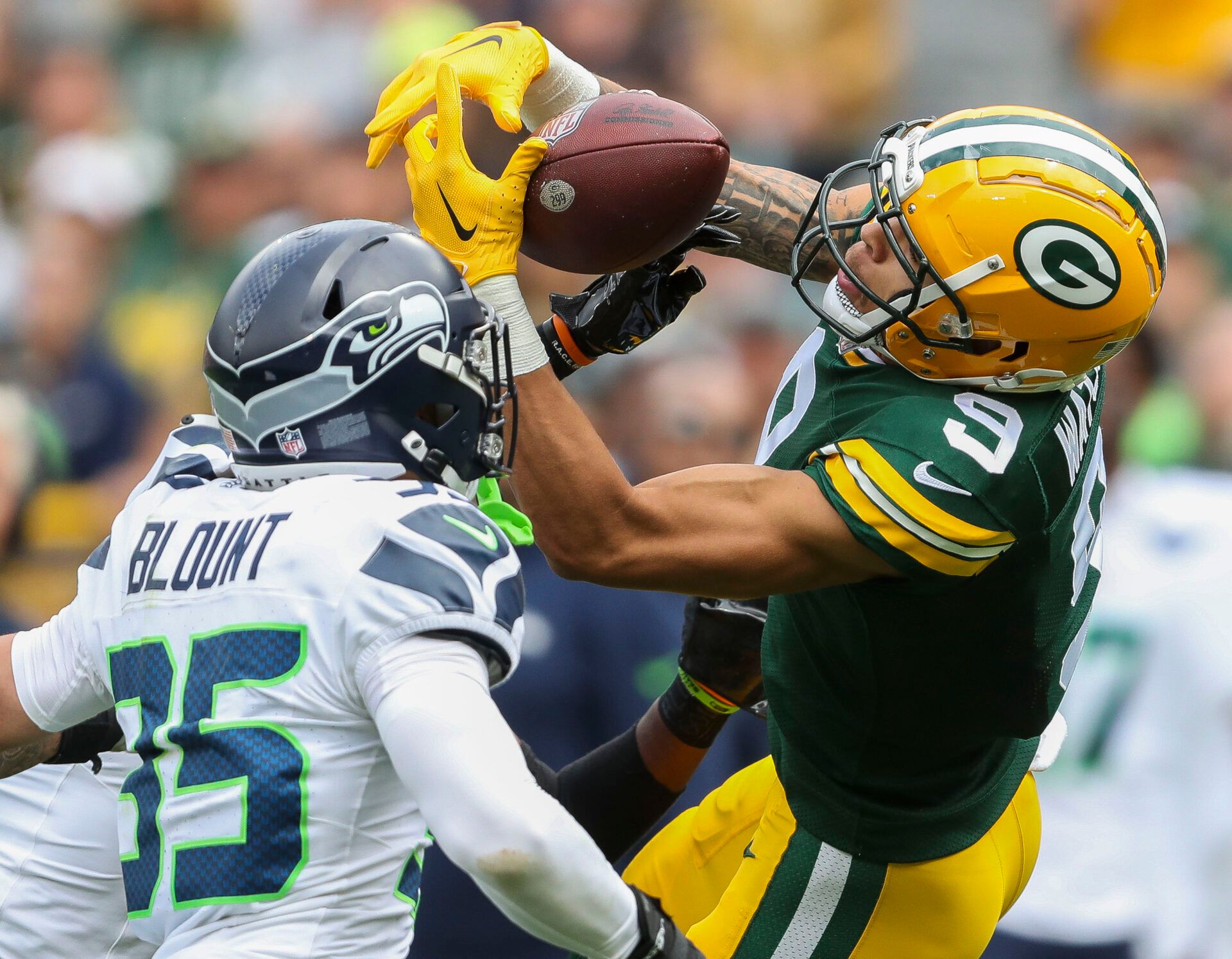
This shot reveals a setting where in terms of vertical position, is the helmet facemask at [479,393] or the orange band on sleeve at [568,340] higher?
the helmet facemask at [479,393]

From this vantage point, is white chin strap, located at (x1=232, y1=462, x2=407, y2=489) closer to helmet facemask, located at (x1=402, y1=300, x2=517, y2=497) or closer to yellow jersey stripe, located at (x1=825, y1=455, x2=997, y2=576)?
helmet facemask, located at (x1=402, y1=300, x2=517, y2=497)

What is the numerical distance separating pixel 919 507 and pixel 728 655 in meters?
0.95

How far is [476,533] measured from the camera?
195 cm

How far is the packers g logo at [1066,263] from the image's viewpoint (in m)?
2.48

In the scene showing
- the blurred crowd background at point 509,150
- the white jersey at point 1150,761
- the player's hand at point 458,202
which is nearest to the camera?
the player's hand at point 458,202

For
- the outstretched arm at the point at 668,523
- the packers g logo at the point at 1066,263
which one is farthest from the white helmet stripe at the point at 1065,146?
the outstretched arm at the point at 668,523

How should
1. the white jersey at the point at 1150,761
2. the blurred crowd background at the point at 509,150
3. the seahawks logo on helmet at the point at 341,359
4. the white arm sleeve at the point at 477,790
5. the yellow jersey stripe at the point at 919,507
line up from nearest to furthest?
the white arm sleeve at the point at 477,790 → the seahawks logo on helmet at the point at 341,359 → the yellow jersey stripe at the point at 919,507 → the white jersey at the point at 1150,761 → the blurred crowd background at the point at 509,150

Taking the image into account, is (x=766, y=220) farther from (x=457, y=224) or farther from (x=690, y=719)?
(x=690, y=719)

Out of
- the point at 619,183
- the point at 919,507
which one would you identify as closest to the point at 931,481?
the point at 919,507

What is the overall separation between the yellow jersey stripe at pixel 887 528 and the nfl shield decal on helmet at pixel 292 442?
0.89 m

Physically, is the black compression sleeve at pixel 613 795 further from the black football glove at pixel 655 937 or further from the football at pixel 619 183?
the black football glove at pixel 655 937

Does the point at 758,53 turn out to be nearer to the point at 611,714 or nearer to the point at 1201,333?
the point at 1201,333

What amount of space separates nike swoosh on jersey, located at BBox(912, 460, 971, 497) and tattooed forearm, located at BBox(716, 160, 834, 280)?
2.84 feet

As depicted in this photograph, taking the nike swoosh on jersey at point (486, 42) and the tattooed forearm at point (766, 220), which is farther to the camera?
the tattooed forearm at point (766, 220)
